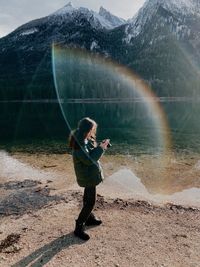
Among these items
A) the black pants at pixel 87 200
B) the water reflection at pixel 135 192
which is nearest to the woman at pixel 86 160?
the black pants at pixel 87 200

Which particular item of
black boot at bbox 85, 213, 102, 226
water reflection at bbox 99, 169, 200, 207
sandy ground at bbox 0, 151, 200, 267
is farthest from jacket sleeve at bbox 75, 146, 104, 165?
water reflection at bbox 99, 169, 200, 207

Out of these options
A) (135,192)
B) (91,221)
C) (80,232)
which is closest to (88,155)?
(80,232)

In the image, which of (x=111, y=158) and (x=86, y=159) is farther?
(x=111, y=158)

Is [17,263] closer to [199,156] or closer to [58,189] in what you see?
[58,189]

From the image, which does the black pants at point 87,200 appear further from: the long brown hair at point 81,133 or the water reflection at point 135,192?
the water reflection at point 135,192

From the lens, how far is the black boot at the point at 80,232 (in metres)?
12.0

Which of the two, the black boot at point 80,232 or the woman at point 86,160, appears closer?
the woman at point 86,160

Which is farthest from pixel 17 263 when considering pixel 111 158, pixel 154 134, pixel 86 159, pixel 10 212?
pixel 154 134

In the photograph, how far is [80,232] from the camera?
12.1 meters

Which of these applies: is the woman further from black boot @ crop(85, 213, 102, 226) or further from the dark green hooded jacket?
black boot @ crop(85, 213, 102, 226)

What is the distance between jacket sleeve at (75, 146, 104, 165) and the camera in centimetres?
1099

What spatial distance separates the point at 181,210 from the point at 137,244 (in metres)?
4.31

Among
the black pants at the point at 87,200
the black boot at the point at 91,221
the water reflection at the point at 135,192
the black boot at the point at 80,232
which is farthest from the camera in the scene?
the water reflection at the point at 135,192

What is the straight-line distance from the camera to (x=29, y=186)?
66.7 ft
